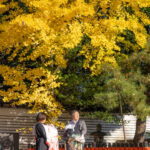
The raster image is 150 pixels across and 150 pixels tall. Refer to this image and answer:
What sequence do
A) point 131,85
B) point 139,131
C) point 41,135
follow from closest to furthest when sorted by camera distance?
point 41,135 < point 131,85 < point 139,131

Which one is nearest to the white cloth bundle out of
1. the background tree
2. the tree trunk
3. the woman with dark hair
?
the woman with dark hair

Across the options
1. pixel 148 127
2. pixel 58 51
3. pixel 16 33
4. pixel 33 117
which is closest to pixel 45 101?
pixel 58 51

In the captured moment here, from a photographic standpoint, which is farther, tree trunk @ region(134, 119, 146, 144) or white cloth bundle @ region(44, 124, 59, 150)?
tree trunk @ region(134, 119, 146, 144)

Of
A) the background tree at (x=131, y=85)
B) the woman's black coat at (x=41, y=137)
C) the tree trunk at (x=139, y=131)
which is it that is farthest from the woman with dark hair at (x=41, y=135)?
the tree trunk at (x=139, y=131)

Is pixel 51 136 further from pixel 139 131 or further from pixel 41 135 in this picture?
pixel 139 131

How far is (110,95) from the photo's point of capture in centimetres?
984

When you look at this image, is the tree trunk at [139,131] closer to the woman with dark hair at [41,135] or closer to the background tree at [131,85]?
the background tree at [131,85]

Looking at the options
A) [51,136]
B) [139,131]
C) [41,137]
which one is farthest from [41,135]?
[139,131]

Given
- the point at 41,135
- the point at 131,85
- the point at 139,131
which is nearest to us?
the point at 41,135

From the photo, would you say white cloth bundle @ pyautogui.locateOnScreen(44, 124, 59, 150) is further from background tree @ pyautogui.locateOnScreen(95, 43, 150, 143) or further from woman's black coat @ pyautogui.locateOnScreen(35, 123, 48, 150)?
→ background tree @ pyautogui.locateOnScreen(95, 43, 150, 143)

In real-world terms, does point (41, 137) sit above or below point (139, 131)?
below

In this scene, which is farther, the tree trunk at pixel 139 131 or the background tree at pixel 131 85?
the tree trunk at pixel 139 131

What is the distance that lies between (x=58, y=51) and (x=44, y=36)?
97cm

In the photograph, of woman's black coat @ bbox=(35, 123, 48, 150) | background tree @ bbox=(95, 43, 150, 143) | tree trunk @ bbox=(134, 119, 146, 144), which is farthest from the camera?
tree trunk @ bbox=(134, 119, 146, 144)
